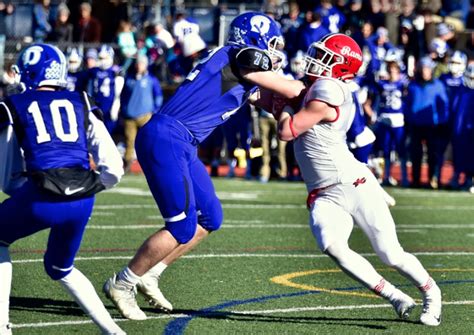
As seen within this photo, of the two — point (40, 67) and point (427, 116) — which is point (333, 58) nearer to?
point (40, 67)

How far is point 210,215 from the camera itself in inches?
289

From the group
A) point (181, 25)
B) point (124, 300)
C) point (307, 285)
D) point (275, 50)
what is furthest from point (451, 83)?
point (124, 300)

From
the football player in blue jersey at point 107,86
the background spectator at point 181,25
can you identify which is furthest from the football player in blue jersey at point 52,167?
the football player in blue jersey at point 107,86

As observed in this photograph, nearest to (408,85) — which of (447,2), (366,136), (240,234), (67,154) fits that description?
(447,2)

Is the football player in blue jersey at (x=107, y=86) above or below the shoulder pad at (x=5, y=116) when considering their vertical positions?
below

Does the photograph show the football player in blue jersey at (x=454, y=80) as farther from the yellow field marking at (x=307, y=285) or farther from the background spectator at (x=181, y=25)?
the yellow field marking at (x=307, y=285)

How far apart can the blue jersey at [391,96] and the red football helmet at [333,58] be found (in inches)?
448

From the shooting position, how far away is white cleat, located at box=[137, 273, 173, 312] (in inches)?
285

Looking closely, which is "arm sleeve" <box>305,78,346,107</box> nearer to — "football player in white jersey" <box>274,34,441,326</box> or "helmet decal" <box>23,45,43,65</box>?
"football player in white jersey" <box>274,34,441,326</box>

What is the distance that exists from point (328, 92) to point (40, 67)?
163cm

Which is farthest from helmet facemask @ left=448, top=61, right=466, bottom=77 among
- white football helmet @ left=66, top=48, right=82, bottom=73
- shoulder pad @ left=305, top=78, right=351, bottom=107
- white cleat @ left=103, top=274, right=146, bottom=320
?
white cleat @ left=103, top=274, right=146, bottom=320

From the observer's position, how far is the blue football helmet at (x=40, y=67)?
6180 mm

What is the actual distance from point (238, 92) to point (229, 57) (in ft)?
0.70

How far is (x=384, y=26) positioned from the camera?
21.1m
